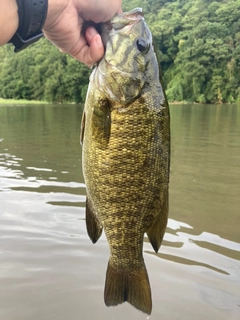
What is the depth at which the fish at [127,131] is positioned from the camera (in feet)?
6.93

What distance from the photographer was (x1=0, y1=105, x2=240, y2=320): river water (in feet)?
13.0

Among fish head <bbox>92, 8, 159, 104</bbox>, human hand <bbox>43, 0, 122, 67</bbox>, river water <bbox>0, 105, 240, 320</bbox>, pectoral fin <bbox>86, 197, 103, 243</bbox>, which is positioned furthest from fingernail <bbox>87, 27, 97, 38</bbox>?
river water <bbox>0, 105, 240, 320</bbox>

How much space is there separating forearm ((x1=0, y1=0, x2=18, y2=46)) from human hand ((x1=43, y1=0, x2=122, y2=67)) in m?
0.21

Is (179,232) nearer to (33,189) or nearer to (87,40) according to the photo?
(33,189)

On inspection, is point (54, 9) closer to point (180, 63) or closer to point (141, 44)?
point (141, 44)

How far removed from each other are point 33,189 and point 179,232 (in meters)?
3.58

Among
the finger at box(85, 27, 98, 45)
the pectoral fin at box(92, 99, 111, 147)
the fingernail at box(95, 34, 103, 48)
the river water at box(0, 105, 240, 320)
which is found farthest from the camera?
the river water at box(0, 105, 240, 320)

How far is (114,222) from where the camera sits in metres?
2.28

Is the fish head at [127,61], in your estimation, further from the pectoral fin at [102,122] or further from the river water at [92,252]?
the river water at [92,252]

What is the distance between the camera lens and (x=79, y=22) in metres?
2.42

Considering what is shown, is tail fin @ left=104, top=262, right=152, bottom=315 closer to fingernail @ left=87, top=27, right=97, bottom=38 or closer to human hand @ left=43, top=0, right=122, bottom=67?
human hand @ left=43, top=0, right=122, bottom=67

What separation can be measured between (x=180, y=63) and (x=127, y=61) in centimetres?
7423

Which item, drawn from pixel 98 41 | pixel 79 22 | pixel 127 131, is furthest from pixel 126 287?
pixel 79 22

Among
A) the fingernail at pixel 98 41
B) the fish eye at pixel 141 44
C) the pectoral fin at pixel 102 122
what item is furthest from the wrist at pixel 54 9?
the pectoral fin at pixel 102 122
